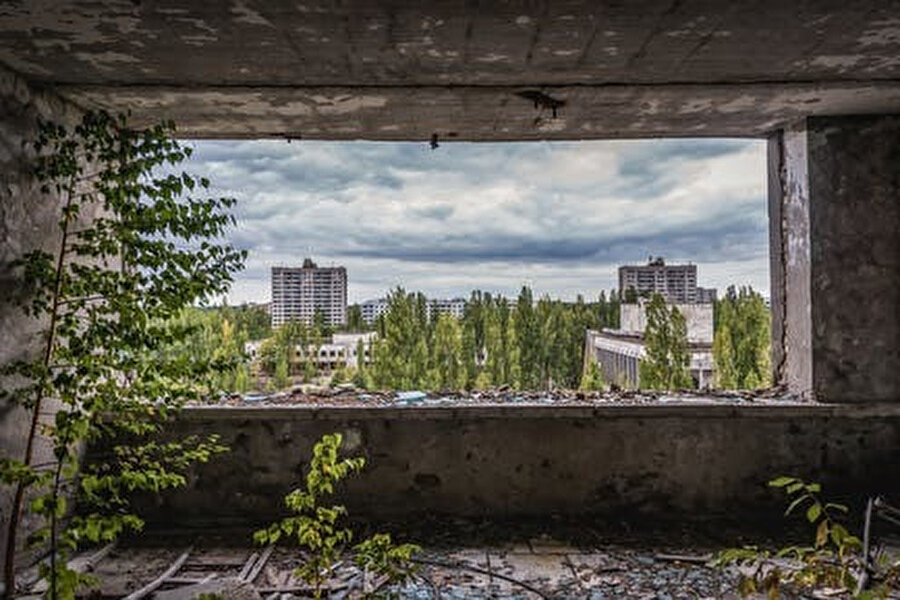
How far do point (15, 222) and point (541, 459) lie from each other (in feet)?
10.5

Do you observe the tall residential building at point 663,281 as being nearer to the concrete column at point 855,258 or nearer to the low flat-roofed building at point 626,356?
the low flat-roofed building at point 626,356

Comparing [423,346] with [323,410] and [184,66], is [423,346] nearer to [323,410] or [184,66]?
[323,410]

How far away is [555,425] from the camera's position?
155 inches

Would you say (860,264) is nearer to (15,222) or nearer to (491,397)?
(491,397)

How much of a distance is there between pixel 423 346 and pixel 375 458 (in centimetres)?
114

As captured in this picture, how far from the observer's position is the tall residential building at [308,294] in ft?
16.1

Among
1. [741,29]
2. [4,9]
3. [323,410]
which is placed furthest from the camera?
[323,410]

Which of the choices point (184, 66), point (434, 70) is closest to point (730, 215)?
point (434, 70)

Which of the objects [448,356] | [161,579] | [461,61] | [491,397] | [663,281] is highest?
[461,61]

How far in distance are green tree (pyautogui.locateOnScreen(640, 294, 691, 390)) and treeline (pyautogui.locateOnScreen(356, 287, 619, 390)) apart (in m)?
0.34

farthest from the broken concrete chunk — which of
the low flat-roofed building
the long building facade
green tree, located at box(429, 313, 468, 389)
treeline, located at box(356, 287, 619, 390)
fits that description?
the low flat-roofed building

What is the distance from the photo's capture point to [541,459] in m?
3.95

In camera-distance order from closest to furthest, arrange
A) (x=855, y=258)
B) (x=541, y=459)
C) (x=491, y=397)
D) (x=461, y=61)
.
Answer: (x=461, y=61)
(x=855, y=258)
(x=541, y=459)
(x=491, y=397)

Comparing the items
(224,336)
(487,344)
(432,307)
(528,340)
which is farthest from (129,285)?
(528,340)
